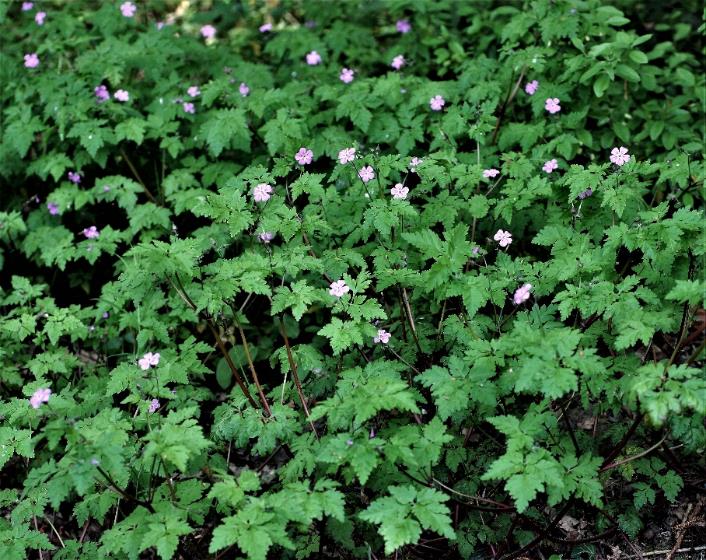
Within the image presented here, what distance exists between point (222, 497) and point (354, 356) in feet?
3.97

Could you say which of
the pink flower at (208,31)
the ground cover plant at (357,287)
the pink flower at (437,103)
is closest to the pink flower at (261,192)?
the ground cover plant at (357,287)

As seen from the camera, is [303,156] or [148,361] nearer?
[148,361]

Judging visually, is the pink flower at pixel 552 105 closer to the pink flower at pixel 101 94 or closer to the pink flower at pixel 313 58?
the pink flower at pixel 313 58

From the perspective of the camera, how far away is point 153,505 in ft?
11.2

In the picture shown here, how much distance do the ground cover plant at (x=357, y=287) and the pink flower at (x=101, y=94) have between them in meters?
0.03

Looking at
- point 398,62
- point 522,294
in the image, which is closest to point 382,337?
point 522,294

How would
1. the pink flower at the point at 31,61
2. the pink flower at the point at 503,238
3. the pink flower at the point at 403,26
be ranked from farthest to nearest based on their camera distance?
the pink flower at the point at 403,26 < the pink flower at the point at 31,61 < the pink flower at the point at 503,238

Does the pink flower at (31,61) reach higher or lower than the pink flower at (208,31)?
higher

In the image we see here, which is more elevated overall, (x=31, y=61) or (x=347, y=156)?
(x=31, y=61)

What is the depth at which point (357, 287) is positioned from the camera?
3.66 meters

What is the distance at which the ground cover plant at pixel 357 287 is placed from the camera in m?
3.27

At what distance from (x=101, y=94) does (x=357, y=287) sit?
9.62ft

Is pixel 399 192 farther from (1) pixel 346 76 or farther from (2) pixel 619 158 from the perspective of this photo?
(1) pixel 346 76

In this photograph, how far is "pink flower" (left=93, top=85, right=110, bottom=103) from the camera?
17.8 ft
